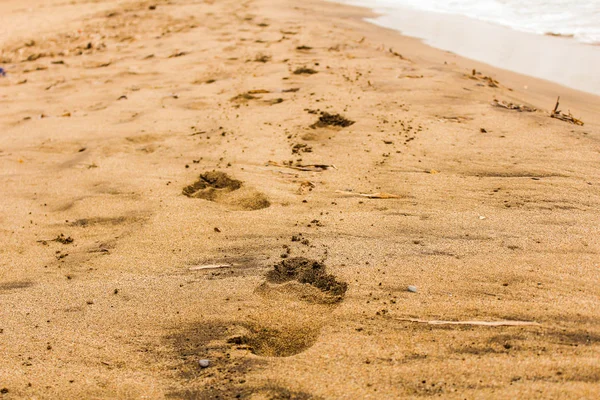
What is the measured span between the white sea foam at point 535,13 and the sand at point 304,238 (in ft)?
5.88

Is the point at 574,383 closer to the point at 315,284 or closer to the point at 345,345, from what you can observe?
the point at 345,345

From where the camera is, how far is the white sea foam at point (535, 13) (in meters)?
5.96

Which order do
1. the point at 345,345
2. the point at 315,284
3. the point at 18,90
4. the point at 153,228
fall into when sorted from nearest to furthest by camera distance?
the point at 345,345, the point at 315,284, the point at 153,228, the point at 18,90

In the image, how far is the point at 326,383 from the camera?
161cm

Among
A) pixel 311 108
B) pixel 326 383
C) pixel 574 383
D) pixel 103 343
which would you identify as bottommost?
pixel 103 343

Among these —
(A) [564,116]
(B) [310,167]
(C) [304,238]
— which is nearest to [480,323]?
(C) [304,238]

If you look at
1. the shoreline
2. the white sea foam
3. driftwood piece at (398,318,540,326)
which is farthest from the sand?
the white sea foam

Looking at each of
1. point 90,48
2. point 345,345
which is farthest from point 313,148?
point 90,48

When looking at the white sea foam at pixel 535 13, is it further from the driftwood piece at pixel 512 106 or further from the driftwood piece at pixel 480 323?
the driftwood piece at pixel 480 323

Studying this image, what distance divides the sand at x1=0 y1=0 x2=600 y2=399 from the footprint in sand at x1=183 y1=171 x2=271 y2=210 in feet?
0.04

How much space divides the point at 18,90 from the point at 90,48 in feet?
4.52

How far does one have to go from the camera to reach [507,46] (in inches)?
221

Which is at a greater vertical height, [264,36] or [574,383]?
[264,36]

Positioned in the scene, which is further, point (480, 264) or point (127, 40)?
point (127, 40)
